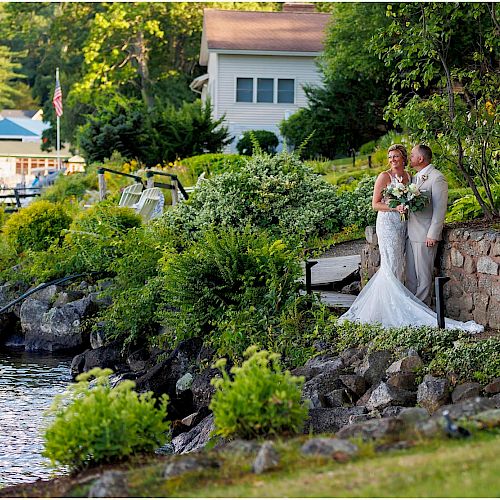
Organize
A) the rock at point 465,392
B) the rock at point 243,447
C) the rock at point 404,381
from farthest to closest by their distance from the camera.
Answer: the rock at point 404,381
the rock at point 465,392
the rock at point 243,447

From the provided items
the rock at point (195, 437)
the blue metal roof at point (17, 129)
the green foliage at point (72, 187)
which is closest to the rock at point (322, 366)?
the rock at point (195, 437)

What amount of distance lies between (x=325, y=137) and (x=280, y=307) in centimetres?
2049

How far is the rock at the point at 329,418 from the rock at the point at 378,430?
281 cm

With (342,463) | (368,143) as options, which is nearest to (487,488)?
(342,463)

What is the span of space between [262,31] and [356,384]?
34.6m

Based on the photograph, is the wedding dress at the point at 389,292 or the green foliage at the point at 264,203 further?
the green foliage at the point at 264,203

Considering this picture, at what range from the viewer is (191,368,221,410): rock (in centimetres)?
1253

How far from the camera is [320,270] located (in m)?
16.0

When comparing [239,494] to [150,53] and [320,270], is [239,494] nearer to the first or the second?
[320,270]

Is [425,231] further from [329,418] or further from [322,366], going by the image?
[329,418]

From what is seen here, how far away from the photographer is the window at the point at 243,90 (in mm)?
42281

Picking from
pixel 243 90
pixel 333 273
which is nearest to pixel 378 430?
pixel 333 273

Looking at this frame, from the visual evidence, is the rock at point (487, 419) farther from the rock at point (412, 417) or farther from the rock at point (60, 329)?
the rock at point (60, 329)

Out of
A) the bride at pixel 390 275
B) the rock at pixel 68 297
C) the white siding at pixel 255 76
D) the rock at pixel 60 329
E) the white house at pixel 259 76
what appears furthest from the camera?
the white siding at pixel 255 76
